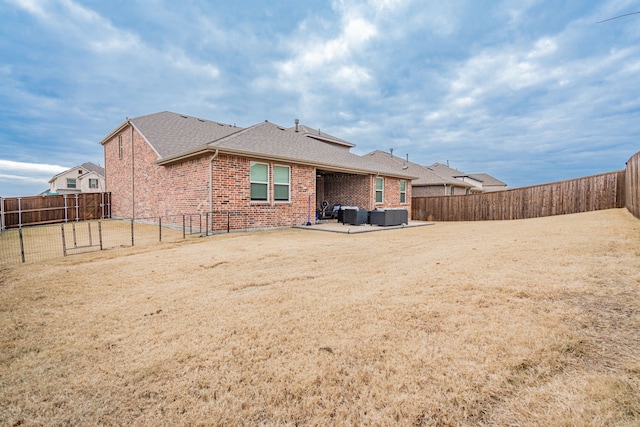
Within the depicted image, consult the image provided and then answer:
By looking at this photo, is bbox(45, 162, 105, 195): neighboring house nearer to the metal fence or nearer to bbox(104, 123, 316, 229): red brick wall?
bbox(104, 123, 316, 229): red brick wall

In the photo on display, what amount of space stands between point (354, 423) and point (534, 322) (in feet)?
7.21

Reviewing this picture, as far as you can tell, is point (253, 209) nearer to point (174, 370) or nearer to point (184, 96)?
point (174, 370)

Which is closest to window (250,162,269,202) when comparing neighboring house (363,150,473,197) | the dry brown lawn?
the dry brown lawn

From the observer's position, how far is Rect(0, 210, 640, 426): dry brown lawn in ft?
5.44

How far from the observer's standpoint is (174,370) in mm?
2080

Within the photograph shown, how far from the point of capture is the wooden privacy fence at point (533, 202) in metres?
12.1

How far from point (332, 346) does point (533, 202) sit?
57.6 ft

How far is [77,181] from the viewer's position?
37562 millimetres

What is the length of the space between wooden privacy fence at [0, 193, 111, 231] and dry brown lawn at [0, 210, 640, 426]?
15.9 metres

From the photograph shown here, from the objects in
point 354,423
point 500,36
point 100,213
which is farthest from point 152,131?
point 500,36

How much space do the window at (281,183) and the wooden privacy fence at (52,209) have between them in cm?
1417

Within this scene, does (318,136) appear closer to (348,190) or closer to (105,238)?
(348,190)

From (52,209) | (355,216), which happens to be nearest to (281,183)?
(355,216)

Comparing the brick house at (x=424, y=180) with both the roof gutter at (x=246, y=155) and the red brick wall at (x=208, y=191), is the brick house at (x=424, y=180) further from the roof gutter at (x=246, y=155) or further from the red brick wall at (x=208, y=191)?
the red brick wall at (x=208, y=191)
